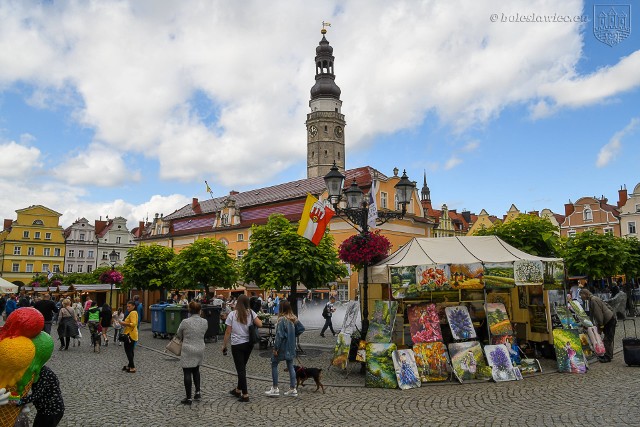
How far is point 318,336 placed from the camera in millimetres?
19875

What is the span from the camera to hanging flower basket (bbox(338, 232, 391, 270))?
37.5 ft

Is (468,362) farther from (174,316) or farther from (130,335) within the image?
(174,316)

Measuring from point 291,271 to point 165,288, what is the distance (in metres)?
14.0

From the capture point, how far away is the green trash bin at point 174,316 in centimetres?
1821

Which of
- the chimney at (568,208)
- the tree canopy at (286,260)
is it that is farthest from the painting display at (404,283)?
the chimney at (568,208)

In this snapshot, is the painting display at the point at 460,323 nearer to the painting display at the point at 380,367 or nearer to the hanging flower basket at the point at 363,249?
the painting display at the point at 380,367

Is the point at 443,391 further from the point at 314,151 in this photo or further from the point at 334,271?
the point at 314,151

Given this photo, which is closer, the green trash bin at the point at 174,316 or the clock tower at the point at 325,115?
the green trash bin at the point at 174,316

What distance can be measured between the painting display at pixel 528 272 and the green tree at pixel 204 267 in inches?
605

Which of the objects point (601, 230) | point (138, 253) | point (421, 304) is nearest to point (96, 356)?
point (421, 304)

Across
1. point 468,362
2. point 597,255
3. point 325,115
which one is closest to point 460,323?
point 468,362

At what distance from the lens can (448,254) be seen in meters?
11.7

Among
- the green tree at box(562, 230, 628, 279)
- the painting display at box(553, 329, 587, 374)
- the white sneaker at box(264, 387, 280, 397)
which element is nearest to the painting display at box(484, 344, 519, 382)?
the painting display at box(553, 329, 587, 374)

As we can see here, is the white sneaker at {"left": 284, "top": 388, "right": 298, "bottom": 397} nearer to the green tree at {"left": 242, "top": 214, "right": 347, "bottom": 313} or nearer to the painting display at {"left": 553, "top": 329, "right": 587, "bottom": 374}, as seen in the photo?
the painting display at {"left": 553, "top": 329, "right": 587, "bottom": 374}
